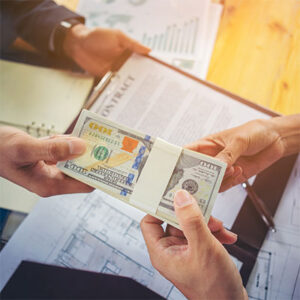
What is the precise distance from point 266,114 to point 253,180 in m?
0.21

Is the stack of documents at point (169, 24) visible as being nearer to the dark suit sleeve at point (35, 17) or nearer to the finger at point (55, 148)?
the dark suit sleeve at point (35, 17)

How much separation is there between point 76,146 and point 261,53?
2.38ft

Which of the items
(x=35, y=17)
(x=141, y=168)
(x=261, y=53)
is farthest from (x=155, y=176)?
(x=35, y=17)

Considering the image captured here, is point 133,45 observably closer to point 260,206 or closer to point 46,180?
point 46,180

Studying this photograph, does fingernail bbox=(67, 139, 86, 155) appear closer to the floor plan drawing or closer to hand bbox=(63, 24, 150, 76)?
the floor plan drawing

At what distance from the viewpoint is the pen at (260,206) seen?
A: 2.02 feet

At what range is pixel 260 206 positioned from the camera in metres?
0.63

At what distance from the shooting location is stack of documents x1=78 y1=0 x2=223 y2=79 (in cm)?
92

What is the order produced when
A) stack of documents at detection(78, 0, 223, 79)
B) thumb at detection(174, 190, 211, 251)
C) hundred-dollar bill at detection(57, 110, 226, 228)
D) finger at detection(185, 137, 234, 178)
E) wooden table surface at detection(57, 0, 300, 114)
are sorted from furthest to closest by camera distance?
stack of documents at detection(78, 0, 223, 79)
wooden table surface at detection(57, 0, 300, 114)
finger at detection(185, 137, 234, 178)
hundred-dollar bill at detection(57, 110, 226, 228)
thumb at detection(174, 190, 211, 251)

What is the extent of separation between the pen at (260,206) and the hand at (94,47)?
629 mm

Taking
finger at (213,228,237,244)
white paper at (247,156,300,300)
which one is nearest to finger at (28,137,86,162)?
finger at (213,228,237,244)

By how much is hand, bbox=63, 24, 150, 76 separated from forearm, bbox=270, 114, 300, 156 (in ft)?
1.88

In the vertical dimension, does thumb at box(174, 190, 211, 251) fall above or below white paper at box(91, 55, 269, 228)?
below

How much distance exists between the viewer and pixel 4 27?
102 centimetres
